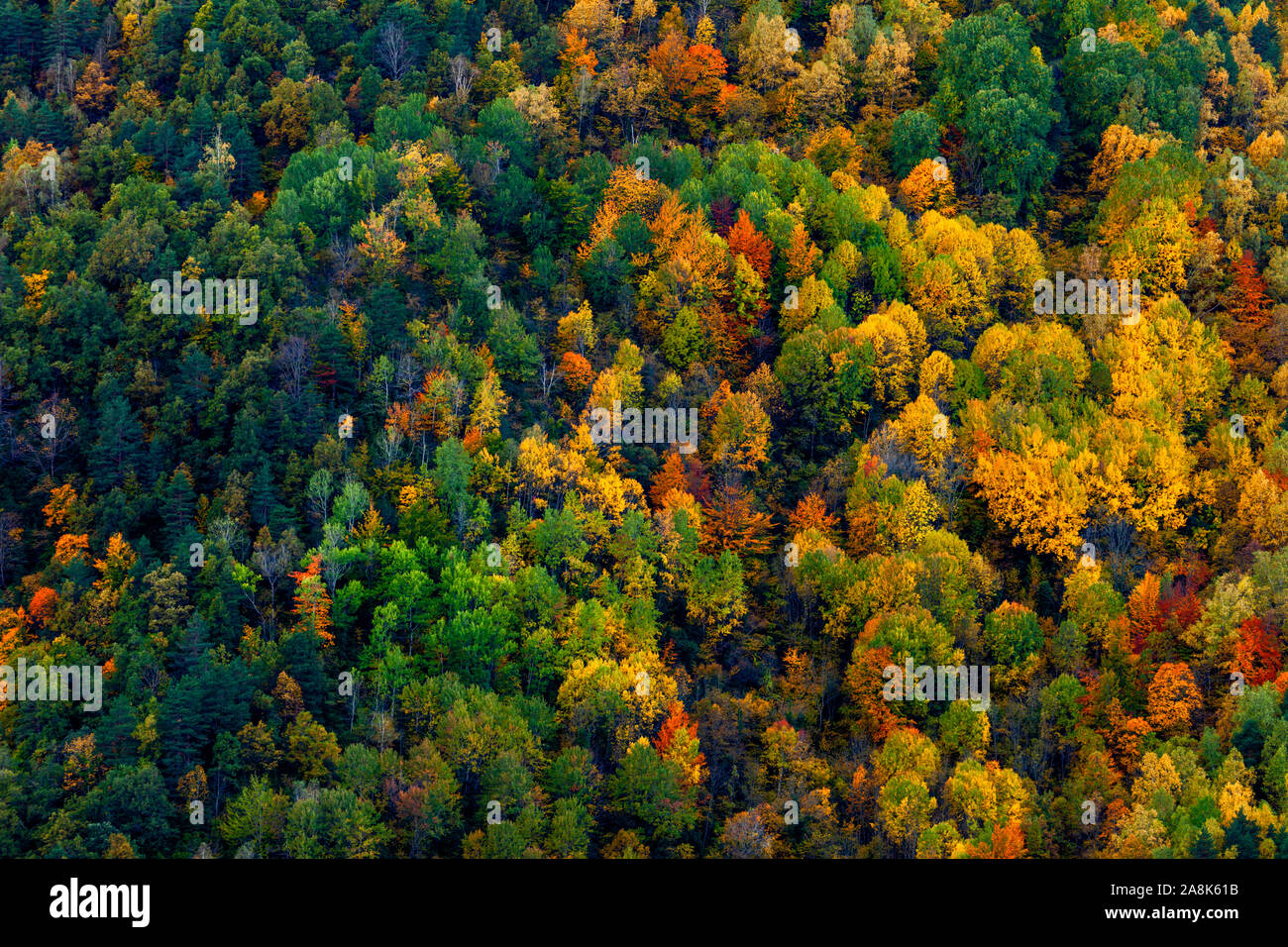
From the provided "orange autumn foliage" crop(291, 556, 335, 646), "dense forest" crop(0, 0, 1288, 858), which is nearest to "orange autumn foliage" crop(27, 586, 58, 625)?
"dense forest" crop(0, 0, 1288, 858)

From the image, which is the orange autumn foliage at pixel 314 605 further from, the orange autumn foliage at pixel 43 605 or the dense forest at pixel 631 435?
the orange autumn foliage at pixel 43 605

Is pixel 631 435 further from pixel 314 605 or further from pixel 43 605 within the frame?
pixel 43 605

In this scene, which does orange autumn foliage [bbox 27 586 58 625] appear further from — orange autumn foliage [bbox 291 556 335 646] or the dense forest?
orange autumn foliage [bbox 291 556 335 646]

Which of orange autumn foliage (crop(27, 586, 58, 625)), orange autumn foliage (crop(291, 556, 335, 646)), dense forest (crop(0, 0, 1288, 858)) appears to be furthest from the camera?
orange autumn foliage (crop(27, 586, 58, 625))

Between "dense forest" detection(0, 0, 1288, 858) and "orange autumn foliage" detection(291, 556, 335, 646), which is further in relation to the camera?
"orange autumn foliage" detection(291, 556, 335, 646)

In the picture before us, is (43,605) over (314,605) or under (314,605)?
over

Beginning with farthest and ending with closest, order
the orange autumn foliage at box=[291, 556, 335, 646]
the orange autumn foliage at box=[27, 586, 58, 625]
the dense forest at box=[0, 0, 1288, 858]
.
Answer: the orange autumn foliage at box=[27, 586, 58, 625] < the orange autumn foliage at box=[291, 556, 335, 646] < the dense forest at box=[0, 0, 1288, 858]

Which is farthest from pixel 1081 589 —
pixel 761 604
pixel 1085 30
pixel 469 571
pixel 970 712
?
pixel 1085 30

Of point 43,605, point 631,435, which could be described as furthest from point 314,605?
point 631,435
